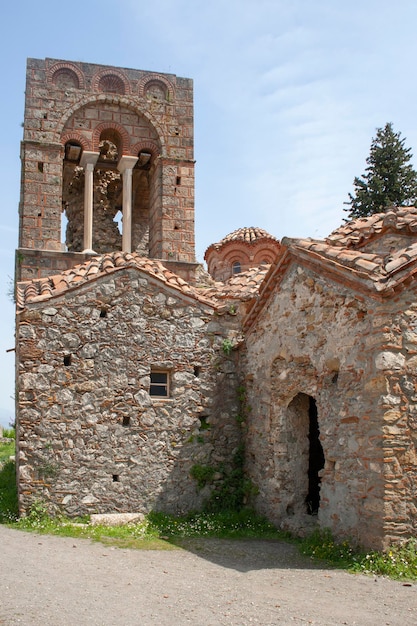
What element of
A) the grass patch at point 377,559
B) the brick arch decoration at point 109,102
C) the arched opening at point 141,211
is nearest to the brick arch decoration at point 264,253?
the arched opening at point 141,211

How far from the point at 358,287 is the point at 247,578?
343 centimetres

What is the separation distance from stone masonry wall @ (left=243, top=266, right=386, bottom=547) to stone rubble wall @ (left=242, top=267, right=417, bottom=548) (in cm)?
1

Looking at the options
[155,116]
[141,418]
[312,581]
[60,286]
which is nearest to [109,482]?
[141,418]

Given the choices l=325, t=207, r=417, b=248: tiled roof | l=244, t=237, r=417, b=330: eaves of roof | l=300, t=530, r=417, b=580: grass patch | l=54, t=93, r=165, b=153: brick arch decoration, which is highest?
l=54, t=93, r=165, b=153: brick arch decoration

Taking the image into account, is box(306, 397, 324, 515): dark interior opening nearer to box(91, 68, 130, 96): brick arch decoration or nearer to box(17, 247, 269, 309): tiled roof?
box(17, 247, 269, 309): tiled roof

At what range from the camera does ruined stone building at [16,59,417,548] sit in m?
7.50

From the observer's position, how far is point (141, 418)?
1022 cm

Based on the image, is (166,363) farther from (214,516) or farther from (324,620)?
(324,620)

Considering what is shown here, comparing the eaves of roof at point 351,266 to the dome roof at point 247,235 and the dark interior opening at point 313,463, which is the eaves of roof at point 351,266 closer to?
the dark interior opening at point 313,463

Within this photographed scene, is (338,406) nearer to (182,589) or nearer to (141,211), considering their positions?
(182,589)

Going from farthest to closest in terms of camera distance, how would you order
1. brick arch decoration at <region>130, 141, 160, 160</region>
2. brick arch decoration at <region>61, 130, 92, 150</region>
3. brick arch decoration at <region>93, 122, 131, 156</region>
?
brick arch decoration at <region>130, 141, 160, 160</region>, brick arch decoration at <region>93, 122, 131, 156</region>, brick arch decoration at <region>61, 130, 92, 150</region>

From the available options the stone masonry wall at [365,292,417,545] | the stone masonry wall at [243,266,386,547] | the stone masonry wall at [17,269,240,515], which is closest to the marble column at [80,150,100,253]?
the stone masonry wall at [17,269,240,515]

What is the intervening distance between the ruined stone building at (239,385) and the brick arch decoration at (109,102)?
172 inches

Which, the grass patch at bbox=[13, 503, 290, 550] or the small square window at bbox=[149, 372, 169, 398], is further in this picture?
the small square window at bbox=[149, 372, 169, 398]
